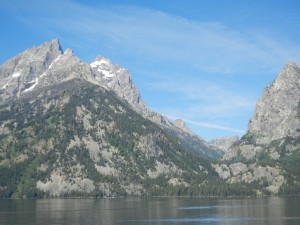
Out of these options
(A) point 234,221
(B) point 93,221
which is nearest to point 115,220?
(B) point 93,221

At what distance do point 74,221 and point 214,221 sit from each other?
54.2 metres

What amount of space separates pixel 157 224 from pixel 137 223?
8223 millimetres

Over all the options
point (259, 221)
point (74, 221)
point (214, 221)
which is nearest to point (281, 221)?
point (259, 221)

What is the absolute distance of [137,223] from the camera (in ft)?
579

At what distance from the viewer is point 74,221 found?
18438 cm

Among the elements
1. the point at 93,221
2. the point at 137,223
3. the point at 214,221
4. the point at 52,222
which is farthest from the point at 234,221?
the point at 52,222

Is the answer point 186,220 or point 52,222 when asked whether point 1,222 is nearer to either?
point 52,222

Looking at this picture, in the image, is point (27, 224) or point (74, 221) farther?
point (74, 221)

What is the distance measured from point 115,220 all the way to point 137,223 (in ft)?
51.0

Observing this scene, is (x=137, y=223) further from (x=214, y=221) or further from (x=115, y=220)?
(x=214, y=221)

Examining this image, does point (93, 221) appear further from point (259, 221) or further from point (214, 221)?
point (259, 221)

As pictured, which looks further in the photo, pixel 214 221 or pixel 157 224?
pixel 214 221

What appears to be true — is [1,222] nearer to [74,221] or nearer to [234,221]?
[74,221]

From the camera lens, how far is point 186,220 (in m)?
188
